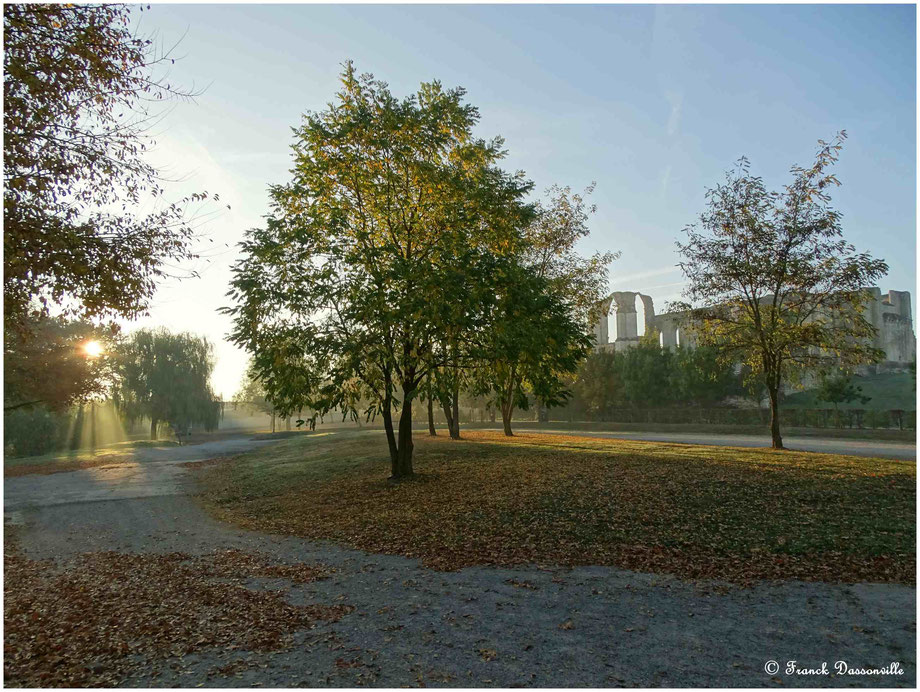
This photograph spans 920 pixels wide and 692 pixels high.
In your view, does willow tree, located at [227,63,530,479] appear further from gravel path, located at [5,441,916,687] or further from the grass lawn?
gravel path, located at [5,441,916,687]

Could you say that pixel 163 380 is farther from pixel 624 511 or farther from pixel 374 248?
pixel 624 511

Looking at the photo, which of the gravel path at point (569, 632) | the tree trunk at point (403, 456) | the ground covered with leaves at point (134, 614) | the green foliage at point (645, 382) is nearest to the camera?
the gravel path at point (569, 632)

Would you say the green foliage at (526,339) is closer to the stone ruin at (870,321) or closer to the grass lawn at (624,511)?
the grass lawn at (624,511)

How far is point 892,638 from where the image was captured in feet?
19.3

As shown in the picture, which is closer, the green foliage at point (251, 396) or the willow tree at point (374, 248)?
the willow tree at point (374, 248)

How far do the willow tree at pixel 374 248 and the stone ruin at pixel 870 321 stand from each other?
44329mm

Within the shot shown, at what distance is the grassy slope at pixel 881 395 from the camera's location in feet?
160

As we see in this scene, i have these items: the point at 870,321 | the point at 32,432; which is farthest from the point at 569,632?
the point at 870,321

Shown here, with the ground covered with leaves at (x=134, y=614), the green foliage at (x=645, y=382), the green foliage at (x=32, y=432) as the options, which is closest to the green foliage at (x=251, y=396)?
the green foliage at (x=32, y=432)

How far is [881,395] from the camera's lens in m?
51.4

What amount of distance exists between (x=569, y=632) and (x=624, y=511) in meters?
6.05

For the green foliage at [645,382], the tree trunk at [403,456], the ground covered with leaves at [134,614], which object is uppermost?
the green foliage at [645,382]

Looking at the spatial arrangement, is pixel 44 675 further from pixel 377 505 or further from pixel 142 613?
pixel 377 505

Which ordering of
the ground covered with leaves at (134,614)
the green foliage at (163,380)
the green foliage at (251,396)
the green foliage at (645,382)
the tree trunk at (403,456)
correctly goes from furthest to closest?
1. the green foliage at (251,396)
2. the green foliage at (645,382)
3. the green foliage at (163,380)
4. the tree trunk at (403,456)
5. the ground covered with leaves at (134,614)
